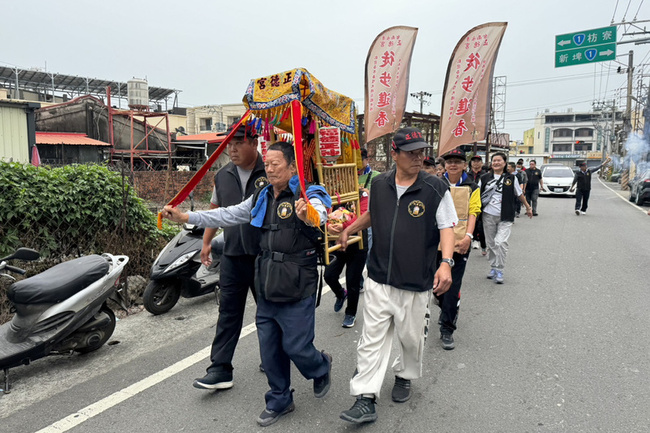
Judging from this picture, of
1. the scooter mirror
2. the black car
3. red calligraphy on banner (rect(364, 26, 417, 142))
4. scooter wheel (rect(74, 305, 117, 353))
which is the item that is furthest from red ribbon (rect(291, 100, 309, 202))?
the black car

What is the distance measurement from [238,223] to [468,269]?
5.00 metres

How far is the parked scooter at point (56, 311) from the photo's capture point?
3.22 m

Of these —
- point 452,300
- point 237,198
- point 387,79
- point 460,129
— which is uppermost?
point 387,79

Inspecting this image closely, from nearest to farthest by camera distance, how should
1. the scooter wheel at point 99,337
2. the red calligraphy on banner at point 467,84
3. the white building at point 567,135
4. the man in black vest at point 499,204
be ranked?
1. the scooter wheel at point 99,337
2. the man in black vest at point 499,204
3. the red calligraphy on banner at point 467,84
4. the white building at point 567,135

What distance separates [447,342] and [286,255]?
6.64 ft

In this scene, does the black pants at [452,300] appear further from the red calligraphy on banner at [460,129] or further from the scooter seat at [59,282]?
the red calligraphy on banner at [460,129]

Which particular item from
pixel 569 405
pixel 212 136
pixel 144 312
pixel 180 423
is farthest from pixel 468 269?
pixel 212 136

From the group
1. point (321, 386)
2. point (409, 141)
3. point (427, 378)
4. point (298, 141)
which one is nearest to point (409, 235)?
point (409, 141)

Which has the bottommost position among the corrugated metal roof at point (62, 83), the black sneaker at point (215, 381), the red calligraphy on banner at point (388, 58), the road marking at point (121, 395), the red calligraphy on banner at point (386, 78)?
the road marking at point (121, 395)

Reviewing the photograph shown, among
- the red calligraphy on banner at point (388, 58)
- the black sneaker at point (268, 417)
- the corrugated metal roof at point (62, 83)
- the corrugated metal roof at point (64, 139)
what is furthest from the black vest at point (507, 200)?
the corrugated metal roof at point (62, 83)

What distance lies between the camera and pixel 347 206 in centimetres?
404

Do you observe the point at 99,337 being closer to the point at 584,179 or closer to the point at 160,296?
the point at 160,296

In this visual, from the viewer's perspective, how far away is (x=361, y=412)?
267cm

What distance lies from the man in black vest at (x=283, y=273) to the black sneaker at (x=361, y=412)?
320mm
